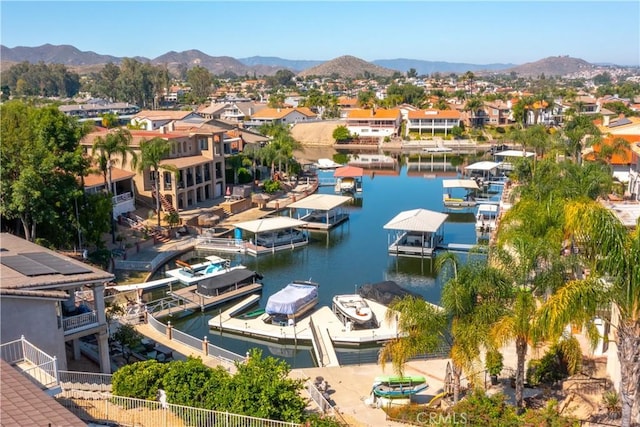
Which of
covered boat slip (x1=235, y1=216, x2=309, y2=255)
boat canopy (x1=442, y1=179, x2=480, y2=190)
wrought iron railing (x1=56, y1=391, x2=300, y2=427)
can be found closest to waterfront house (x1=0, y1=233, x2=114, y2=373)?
wrought iron railing (x1=56, y1=391, x2=300, y2=427)

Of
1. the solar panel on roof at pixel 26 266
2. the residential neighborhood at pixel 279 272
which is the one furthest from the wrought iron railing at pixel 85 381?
the solar panel on roof at pixel 26 266

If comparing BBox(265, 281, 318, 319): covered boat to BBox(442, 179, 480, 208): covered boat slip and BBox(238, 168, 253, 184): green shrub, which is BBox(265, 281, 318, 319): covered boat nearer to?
BBox(442, 179, 480, 208): covered boat slip

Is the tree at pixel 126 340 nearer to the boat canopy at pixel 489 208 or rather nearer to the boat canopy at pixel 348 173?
the boat canopy at pixel 489 208

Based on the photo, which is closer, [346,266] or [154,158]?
[346,266]

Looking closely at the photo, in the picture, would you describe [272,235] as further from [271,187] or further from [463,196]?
[463,196]

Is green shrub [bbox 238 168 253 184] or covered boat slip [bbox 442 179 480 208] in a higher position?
green shrub [bbox 238 168 253 184]

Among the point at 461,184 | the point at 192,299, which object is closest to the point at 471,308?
the point at 192,299

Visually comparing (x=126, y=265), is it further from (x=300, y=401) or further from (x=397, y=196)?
(x=397, y=196)
